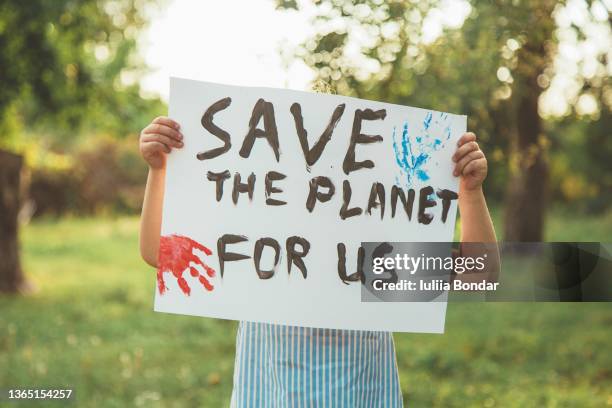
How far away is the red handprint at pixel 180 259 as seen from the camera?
193cm

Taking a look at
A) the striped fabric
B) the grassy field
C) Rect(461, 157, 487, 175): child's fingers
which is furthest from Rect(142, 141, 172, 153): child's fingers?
the grassy field

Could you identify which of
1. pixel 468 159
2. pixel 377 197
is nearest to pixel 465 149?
pixel 468 159

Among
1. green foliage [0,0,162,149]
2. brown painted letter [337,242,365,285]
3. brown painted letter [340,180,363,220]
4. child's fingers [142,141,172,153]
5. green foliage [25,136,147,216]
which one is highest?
green foliage [25,136,147,216]

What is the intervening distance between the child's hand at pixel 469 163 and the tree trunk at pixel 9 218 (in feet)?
25.1

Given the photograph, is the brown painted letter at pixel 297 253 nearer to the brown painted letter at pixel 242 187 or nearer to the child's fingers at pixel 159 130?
the brown painted letter at pixel 242 187

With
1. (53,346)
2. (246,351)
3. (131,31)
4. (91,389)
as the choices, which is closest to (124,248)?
(131,31)

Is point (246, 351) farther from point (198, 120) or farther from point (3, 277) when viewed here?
point (3, 277)

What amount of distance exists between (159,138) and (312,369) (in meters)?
0.75

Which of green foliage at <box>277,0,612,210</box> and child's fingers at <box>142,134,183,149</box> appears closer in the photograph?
child's fingers at <box>142,134,183,149</box>

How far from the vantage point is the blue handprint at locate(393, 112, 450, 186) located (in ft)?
6.33

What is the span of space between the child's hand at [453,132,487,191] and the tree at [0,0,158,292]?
5.37 m

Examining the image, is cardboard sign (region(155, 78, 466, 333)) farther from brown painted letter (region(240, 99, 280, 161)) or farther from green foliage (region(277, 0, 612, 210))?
green foliage (region(277, 0, 612, 210))

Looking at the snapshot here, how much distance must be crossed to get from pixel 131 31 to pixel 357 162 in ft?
31.7

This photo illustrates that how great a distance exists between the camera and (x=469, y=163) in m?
1.89
